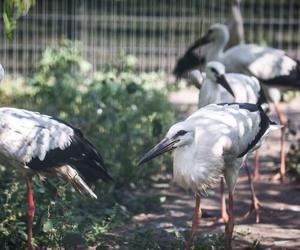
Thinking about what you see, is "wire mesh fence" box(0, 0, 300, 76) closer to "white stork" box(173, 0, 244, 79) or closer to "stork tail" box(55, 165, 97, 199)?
"white stork" box(173, 0, 244, 79)

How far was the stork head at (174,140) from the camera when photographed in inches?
223

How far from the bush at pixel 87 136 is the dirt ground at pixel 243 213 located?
10.7 inches

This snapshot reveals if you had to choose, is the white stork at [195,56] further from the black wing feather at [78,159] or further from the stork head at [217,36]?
the black wing feather at [78,159]

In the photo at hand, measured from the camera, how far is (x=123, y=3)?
14945mm

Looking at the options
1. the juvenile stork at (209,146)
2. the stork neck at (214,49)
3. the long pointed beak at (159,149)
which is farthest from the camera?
the stork neck at (214,49)

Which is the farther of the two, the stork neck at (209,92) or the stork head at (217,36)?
the stork head at (217,36)

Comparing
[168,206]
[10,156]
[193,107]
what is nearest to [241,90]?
→ [168,206]

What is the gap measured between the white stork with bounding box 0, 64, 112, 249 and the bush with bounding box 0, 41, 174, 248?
12cm

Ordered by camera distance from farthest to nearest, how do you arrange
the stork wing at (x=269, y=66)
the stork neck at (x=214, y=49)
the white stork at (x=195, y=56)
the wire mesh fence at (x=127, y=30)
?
the wire mesh fence at (x=127, y=30) → the stork neck at (x=214, y=49) → the stork wing at (x=269, y=66) → the white stork at (x=195, y=56)

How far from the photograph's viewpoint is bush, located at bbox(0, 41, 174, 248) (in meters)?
6.05

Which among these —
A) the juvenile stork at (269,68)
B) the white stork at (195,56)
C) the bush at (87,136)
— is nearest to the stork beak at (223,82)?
the white stork at (195,56)

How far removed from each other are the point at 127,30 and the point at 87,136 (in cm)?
701

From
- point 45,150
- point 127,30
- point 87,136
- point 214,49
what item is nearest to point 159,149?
point 45,150

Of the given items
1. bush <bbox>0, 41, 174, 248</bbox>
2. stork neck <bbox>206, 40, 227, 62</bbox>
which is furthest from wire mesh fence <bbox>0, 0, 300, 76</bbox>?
stork neck <bbox>206, 40, 227, 62</bbox>
